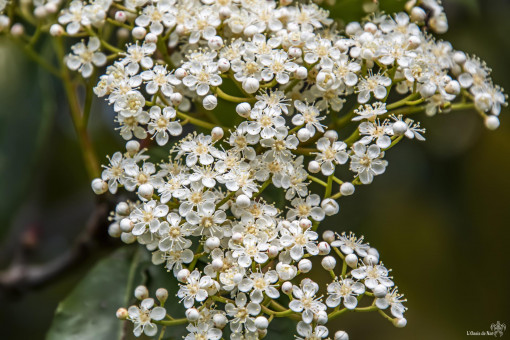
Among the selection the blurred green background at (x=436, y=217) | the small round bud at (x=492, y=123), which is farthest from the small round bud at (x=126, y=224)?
the blurred green background at (x=436, y=217)

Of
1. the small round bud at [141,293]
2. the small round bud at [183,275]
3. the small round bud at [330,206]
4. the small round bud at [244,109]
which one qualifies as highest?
the small round bud at [244,109]

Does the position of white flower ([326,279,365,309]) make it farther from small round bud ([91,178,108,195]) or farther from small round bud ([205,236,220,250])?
small round bud ([91,178,108,195])

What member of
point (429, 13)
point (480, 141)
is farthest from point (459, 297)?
point (429, 13)

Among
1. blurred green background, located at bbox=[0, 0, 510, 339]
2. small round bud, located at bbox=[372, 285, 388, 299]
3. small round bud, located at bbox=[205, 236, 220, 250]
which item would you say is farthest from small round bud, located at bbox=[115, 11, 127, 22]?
blurred green background, located at bbox=[0, 0, 510, 339]

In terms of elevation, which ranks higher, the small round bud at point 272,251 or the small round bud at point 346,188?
the small round bud at point 346,188

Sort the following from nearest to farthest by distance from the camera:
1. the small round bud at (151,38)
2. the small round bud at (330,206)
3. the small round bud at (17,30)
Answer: the small round bud at (330,206), the small round bud at (151,38), the small round bud at (17,30)

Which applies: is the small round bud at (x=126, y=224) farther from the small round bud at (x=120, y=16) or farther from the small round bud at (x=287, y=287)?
the small round bud at (x=120, y=16)

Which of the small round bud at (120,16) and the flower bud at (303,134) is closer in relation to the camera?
the flower bud at (303,134)

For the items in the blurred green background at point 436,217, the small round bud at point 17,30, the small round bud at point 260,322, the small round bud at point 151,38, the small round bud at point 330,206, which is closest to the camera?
→ the small round bud at point 260,322

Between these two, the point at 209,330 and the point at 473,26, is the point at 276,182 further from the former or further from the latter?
the point at 473,26
